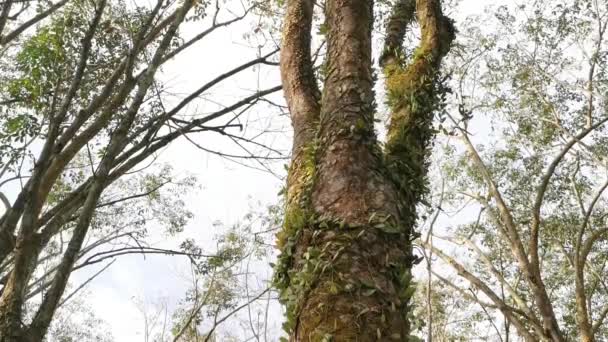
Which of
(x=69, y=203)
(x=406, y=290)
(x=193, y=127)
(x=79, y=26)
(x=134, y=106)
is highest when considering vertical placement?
(x=79, y=26)

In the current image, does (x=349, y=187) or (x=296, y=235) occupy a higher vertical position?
(x=349, y=187)

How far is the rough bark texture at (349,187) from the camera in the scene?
1.55 m

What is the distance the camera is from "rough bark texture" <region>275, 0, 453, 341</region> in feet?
5.09

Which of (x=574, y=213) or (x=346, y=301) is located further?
(x=574, y=213)

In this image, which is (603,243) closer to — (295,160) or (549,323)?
(549,323)

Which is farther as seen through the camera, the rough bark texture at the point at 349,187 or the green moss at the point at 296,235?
the green moss at the point at 296,235

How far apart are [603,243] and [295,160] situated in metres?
9.70

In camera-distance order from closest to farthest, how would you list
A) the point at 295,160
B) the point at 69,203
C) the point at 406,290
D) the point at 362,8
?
the point at 406,290 → the point at 295,160 → the point at 362,8 → the point at 69,203

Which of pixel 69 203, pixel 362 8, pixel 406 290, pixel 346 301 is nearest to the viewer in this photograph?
pixel 346 301

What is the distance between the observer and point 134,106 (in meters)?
2.43

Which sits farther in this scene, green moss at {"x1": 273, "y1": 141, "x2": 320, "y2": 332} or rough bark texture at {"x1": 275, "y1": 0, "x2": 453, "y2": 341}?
green moss at {"x1": 273, "y1": 141, "x2": 320, "y2": 332}

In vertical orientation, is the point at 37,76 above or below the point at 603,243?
below

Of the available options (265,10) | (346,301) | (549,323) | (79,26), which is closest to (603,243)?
(549,323)

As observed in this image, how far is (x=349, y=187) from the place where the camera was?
181 centimetres
